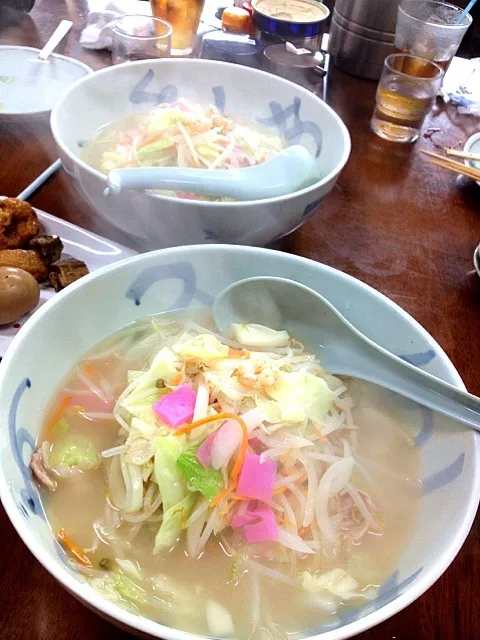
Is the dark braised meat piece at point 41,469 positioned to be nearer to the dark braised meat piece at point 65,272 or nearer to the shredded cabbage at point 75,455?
the shredded cabbage at point 75,455

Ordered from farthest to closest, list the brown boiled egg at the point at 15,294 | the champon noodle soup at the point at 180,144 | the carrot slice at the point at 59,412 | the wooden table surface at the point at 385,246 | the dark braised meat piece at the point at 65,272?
1. the champon noodle soup at the point at 180,144
2. the dark braised meat piece at the point at 65,272
3. the brown boiled egg at the point at 15,294
4. the carrot slice at the point at 59,412
5. the wooden table surface at the point at 385,246

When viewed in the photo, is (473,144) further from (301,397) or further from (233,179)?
(301,397)

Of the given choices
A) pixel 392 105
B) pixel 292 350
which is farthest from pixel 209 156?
pixel 392 105

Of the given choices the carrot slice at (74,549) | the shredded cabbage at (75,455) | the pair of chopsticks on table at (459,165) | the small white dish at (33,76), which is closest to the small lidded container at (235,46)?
the small white dish at (33,76)

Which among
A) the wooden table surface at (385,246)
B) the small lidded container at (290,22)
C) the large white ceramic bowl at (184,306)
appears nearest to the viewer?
the large white ceramic bowl at (184,306)

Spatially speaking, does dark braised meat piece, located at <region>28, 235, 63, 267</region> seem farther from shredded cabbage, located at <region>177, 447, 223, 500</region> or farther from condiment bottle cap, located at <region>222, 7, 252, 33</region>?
condiment bottle cap, located at <region>222, 7, 252, 33</region>

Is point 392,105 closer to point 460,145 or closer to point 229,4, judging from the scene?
point 460,145

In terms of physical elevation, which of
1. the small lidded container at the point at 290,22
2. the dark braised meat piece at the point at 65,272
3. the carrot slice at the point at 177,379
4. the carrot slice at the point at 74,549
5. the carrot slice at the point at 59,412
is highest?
the small lidded container at the point at 290,22
